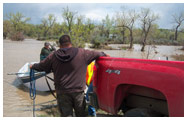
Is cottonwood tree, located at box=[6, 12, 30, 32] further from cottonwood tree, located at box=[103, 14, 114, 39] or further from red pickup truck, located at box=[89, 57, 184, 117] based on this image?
red pickup truck, located at box=[89, 57, 184, 117]

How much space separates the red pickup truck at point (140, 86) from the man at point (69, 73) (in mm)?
334

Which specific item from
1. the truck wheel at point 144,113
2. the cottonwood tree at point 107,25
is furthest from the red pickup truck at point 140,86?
the cottonwood tree at point 107,25

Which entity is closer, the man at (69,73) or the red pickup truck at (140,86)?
the red pickup truck at (140,86)

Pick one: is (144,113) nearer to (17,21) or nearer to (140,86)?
(140,86)

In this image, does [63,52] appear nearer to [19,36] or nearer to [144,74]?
[144,74]

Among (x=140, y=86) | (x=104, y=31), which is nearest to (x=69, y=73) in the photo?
(x=140, y=86)

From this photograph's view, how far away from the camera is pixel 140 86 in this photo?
9.25 ft

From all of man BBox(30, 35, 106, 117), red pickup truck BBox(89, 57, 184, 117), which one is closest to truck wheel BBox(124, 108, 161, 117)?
red pickup truck BBox(89, 57, 184, 117)

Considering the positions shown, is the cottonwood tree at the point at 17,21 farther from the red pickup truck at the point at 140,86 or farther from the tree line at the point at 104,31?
the red pickup truck at the point at 140,86

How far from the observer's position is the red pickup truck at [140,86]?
2197 mm

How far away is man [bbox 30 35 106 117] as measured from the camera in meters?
2.92

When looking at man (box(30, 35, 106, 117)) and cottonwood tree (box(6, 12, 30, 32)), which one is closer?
man (box(30, 35, 106, 117))

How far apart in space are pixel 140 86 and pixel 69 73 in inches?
47.1

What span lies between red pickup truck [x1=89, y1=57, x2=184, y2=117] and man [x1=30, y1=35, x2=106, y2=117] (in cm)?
33
